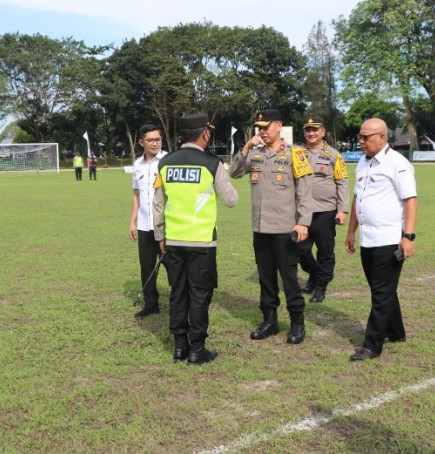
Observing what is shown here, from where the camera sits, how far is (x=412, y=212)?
411 cm

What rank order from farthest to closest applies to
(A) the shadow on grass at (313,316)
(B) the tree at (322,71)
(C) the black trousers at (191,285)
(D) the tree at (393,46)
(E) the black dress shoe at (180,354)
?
1. (B) the tree at (322,71)
2. (D) the tree at (393,46)
3. (A) the shadow on grass at (313,316)
4. (E) the black dress shoe at (180,354)
5. (C) the black trousers at (191,285)

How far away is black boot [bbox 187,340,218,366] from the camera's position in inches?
164

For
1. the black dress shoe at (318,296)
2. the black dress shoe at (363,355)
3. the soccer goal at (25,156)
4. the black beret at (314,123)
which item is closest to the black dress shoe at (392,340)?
the black dress shoe at (363,355)

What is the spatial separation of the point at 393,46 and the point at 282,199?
50564mm

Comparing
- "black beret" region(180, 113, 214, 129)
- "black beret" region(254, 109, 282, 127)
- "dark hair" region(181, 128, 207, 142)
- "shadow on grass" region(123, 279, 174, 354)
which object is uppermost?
"black beret" region(254, 109, 282, 127)

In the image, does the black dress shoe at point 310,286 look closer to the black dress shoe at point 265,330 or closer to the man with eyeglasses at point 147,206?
the black dress shoe at point 265,330

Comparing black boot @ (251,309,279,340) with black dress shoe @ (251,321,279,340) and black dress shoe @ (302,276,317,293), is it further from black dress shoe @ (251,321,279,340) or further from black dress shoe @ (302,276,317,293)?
black dress shoe @ (302,276,317,293)

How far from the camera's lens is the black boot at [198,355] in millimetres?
4156

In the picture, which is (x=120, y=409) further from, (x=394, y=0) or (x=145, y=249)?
(x=394, y=0)

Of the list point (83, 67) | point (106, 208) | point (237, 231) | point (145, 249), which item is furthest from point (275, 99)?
point (145, 249)

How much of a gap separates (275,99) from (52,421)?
57.8 meters

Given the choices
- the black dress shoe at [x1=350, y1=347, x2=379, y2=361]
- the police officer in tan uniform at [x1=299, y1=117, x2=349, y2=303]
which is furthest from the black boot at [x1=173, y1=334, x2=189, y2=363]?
the police officer in tan uniform at [x1=299, y1=117, x2=349, y2=303]

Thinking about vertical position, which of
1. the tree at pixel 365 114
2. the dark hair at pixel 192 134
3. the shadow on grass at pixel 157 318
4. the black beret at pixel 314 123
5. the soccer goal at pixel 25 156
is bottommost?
the shadow on grass at pixel 157 318

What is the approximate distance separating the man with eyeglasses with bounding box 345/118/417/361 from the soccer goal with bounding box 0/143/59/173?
39.4 metres
